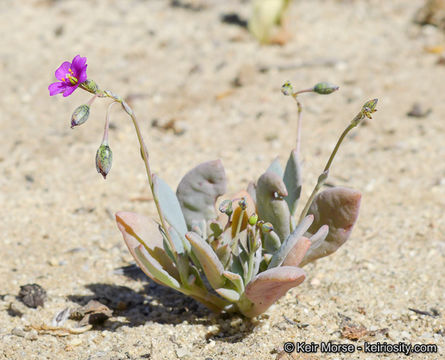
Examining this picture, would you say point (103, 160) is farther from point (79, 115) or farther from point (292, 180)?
point (292, 180)

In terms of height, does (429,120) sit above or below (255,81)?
below

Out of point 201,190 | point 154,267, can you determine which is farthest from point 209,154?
point 154,267

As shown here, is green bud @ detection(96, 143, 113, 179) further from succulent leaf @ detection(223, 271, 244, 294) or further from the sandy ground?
the sandy ground

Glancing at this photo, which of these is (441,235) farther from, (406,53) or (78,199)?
(406,53)

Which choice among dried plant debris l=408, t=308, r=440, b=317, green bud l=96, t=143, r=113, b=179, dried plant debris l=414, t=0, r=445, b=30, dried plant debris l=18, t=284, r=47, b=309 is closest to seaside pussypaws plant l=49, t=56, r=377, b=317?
green bud l=96, t=143, r=113, b=179

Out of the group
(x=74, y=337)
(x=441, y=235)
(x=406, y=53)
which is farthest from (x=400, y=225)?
(x=406, y=53)

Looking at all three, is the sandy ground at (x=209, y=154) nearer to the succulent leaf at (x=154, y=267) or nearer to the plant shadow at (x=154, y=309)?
the plant shadow at (x=154, y=309)

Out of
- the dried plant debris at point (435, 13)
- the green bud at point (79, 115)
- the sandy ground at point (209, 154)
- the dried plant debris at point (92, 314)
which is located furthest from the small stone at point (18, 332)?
the dried plant debris at point (435, 13)
